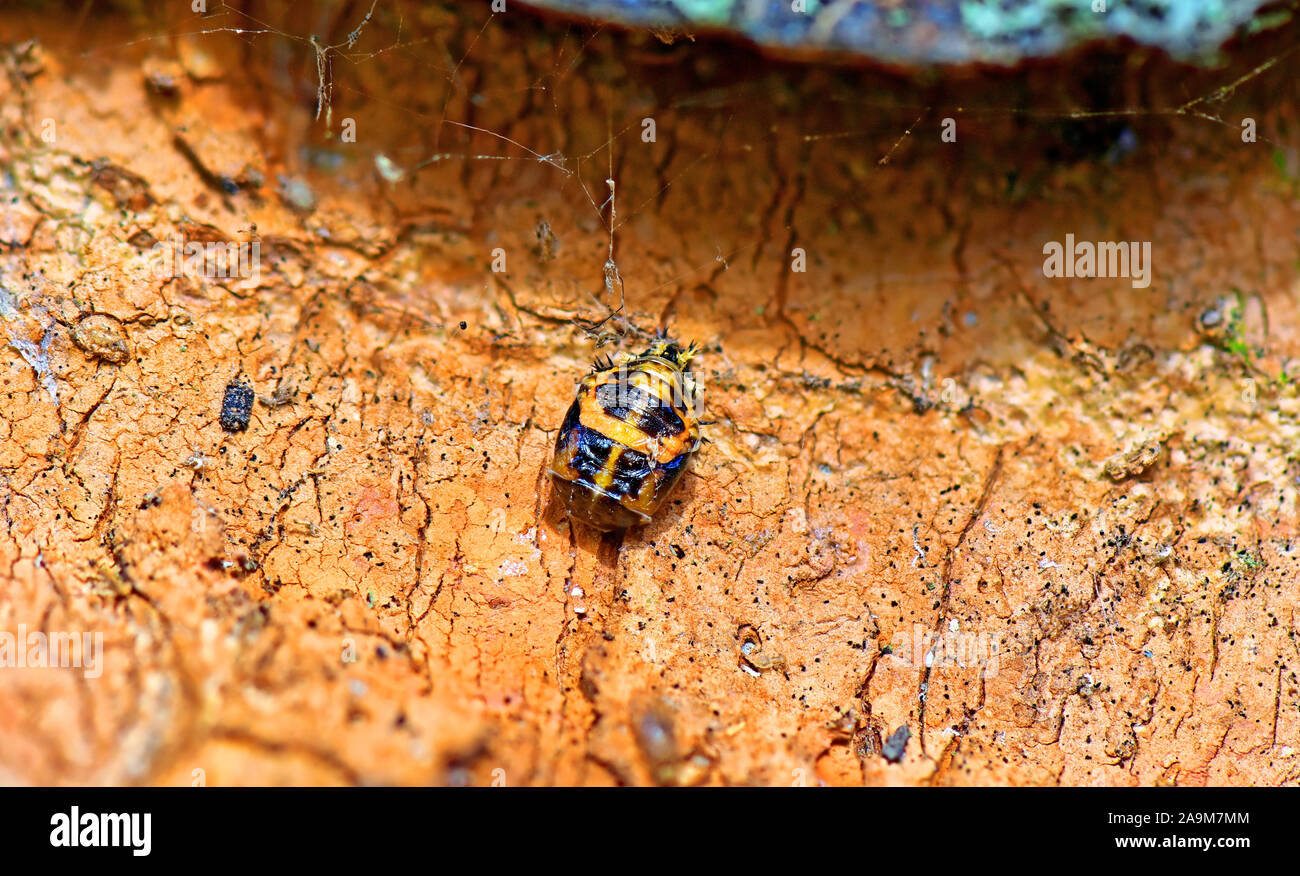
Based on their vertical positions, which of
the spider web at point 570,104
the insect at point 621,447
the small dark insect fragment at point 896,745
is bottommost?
the small dark insect fragment at point 896,745

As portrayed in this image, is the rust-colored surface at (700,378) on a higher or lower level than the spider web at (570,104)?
lower

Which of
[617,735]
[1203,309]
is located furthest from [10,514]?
[1203,309]

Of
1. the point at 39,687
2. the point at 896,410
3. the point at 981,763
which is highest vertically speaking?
the point at 896,410

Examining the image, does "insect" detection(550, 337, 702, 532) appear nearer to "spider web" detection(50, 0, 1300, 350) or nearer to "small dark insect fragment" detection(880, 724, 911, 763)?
"spider web" detection(50, 0, 1300, 350)

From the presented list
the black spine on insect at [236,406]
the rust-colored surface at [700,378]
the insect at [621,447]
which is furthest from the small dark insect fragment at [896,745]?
the black spine on insect at [236,406]

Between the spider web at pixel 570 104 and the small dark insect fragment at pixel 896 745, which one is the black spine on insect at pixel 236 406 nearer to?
the spider web at pixel 570 104

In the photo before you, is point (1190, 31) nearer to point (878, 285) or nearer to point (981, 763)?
point (878, 285)

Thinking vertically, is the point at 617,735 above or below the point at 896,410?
below

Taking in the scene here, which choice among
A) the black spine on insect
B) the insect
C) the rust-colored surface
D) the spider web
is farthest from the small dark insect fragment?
the black spine on insect
